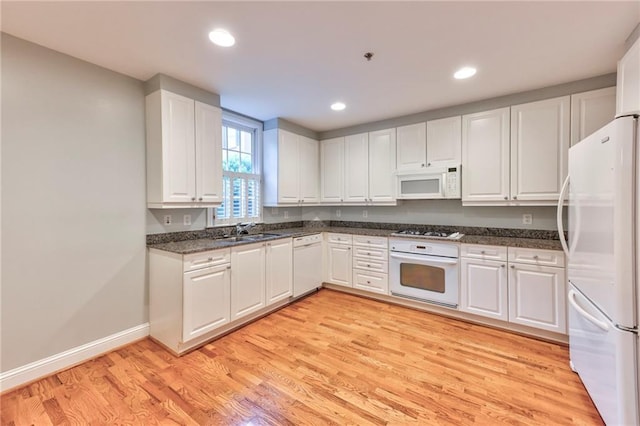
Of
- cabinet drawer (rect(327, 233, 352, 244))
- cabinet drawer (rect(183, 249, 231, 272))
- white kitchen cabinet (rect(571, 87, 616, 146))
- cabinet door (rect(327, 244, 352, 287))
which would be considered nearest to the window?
cabinet drawer (rect(183, 249, 231, 272))

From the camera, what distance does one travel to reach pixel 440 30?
185cm

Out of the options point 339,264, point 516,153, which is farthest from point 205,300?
point 516,153

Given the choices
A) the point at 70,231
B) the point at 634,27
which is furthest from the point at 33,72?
the point at 634,27

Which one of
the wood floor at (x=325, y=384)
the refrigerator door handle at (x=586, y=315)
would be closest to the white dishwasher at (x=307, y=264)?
the wood floor at (x=325, y=384)

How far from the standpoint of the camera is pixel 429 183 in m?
3.45

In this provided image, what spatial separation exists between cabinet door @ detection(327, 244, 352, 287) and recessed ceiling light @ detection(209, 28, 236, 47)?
2.77 metres

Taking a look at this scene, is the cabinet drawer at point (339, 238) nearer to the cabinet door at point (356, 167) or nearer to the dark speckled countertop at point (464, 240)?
the dark speckled countertop at point (464, 240)

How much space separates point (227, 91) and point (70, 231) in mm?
1895

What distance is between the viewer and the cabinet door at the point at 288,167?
12.5ft

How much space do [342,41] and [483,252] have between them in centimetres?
244

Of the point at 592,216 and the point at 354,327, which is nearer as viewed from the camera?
the point at 592,216

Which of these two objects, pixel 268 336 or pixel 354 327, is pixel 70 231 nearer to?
pixel 268 336

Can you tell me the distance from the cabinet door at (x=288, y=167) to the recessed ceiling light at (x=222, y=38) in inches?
71.0

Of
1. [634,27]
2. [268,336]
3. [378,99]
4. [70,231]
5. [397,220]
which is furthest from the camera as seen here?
[397,220]
